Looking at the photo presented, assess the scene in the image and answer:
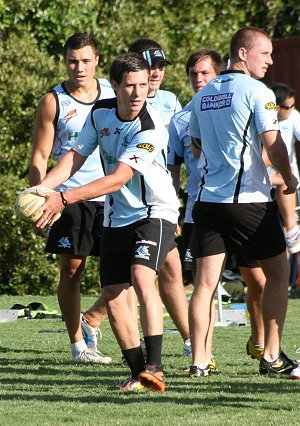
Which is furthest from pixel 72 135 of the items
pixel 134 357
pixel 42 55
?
pixel 42 55

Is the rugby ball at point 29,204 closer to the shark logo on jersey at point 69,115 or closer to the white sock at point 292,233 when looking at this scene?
the shark logo on jersey at point 69,115

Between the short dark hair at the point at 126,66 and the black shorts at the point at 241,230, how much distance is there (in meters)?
0.98

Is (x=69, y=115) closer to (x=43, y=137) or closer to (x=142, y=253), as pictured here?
(x=43, y=137)

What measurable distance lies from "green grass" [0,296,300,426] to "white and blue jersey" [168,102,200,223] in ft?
4.13

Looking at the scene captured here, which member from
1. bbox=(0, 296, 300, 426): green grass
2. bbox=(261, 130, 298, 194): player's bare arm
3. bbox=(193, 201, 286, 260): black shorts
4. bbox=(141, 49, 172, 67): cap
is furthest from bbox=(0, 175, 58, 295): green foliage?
bbox=(261, 130, 298, 194): player's bare arm

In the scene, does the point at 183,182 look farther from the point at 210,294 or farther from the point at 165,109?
the point at 210,294

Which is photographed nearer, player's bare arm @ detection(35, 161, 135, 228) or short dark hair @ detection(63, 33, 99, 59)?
player's bare arm @ detection(35, 161, 135, 228)

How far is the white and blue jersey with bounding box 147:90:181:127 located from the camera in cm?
818

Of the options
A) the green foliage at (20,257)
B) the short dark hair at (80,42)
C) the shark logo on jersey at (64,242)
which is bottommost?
the green foliage at (20,257)

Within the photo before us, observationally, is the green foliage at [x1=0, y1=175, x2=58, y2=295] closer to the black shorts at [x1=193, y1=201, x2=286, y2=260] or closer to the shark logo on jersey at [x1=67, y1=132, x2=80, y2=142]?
the shark logo on jersey at [x1=67, y1=132, x2=80, y2=142]

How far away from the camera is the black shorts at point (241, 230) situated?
6.76 m

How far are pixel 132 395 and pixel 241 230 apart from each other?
1.28 meters

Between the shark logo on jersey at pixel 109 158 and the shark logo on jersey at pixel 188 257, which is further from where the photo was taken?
the shark logo on jersey at pixel 188 257

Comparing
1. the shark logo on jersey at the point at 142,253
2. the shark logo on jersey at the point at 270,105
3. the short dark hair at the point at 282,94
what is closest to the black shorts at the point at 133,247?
the shark logo on jersey at the point at 142,253
